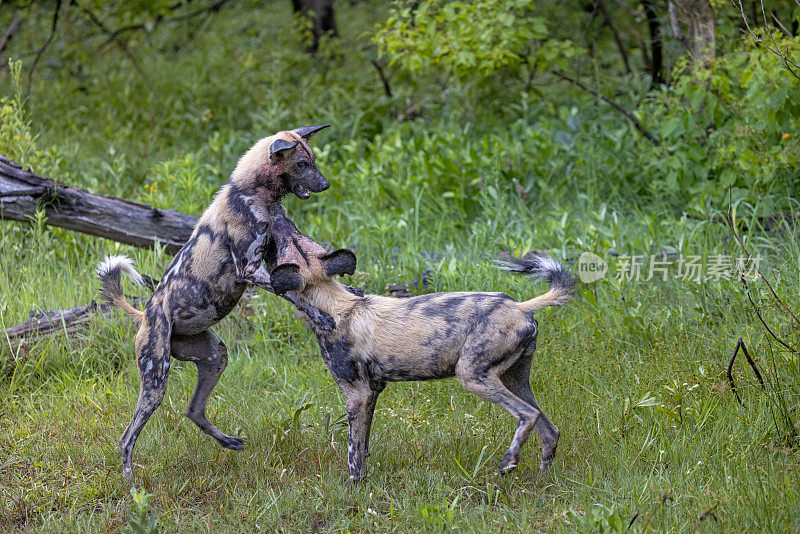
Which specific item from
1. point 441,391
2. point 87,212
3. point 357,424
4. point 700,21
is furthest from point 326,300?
point 700,21

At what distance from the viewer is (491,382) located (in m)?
4.08

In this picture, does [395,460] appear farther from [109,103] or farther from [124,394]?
[109,103]

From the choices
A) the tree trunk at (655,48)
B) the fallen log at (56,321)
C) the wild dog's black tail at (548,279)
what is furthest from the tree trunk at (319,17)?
the wild dog's black tail at (548,279)

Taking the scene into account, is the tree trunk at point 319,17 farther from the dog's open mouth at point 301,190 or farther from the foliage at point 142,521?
the foliage at point 142,521

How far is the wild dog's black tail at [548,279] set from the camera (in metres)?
4.24

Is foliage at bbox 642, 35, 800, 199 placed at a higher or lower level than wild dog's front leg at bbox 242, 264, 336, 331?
lower

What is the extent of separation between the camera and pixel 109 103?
11586 mm

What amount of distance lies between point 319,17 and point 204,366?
8731mm

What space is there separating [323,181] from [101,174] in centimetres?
599

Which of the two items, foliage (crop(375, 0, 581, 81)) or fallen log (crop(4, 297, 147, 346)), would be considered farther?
foliage (crop(375, 0, 581, 81))

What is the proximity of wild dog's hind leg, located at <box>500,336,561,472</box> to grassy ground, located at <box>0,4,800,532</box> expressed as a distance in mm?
122

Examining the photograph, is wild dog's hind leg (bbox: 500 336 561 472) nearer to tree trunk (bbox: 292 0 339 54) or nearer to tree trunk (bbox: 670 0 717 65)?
tree trunk (bbox: 670 0 717 65)

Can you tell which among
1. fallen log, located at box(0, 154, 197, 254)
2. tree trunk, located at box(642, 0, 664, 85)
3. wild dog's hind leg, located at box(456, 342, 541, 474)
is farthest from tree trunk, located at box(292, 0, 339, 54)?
wild dog's hind leg, located at box(456, 342, 541, 474)

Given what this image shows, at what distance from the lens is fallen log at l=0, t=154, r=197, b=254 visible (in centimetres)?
659
